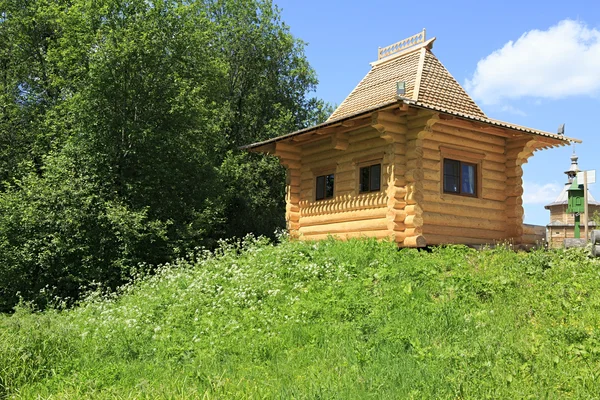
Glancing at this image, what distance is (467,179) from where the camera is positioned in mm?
16234

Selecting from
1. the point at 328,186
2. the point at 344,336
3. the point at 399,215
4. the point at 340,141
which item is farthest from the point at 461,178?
the point at 344,336

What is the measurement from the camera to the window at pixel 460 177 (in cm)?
1572

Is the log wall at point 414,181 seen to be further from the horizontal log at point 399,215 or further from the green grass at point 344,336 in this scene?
the green grass at point 344,336

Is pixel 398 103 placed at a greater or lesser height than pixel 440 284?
greater

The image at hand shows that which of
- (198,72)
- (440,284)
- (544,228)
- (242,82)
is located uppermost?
(242,82)

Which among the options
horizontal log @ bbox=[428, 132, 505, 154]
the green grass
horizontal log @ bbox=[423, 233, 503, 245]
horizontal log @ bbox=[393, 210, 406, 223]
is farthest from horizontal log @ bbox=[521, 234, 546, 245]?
horizontal log @ bbox=[393, 210, 406, 223]

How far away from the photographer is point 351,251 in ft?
43.9

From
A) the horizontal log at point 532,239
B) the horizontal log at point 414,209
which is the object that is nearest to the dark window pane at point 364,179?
the horizontal log at point 414,209

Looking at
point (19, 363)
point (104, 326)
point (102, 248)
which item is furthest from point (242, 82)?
point (19, 363)

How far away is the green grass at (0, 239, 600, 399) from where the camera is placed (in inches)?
266

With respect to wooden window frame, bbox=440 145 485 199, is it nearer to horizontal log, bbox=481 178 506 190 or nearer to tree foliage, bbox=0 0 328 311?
horizontal log, bbox=481 178 506 190

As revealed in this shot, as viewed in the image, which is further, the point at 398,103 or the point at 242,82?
the point at 242,82

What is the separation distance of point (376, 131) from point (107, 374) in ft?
34.0

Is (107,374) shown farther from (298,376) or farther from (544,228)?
(544,228)
